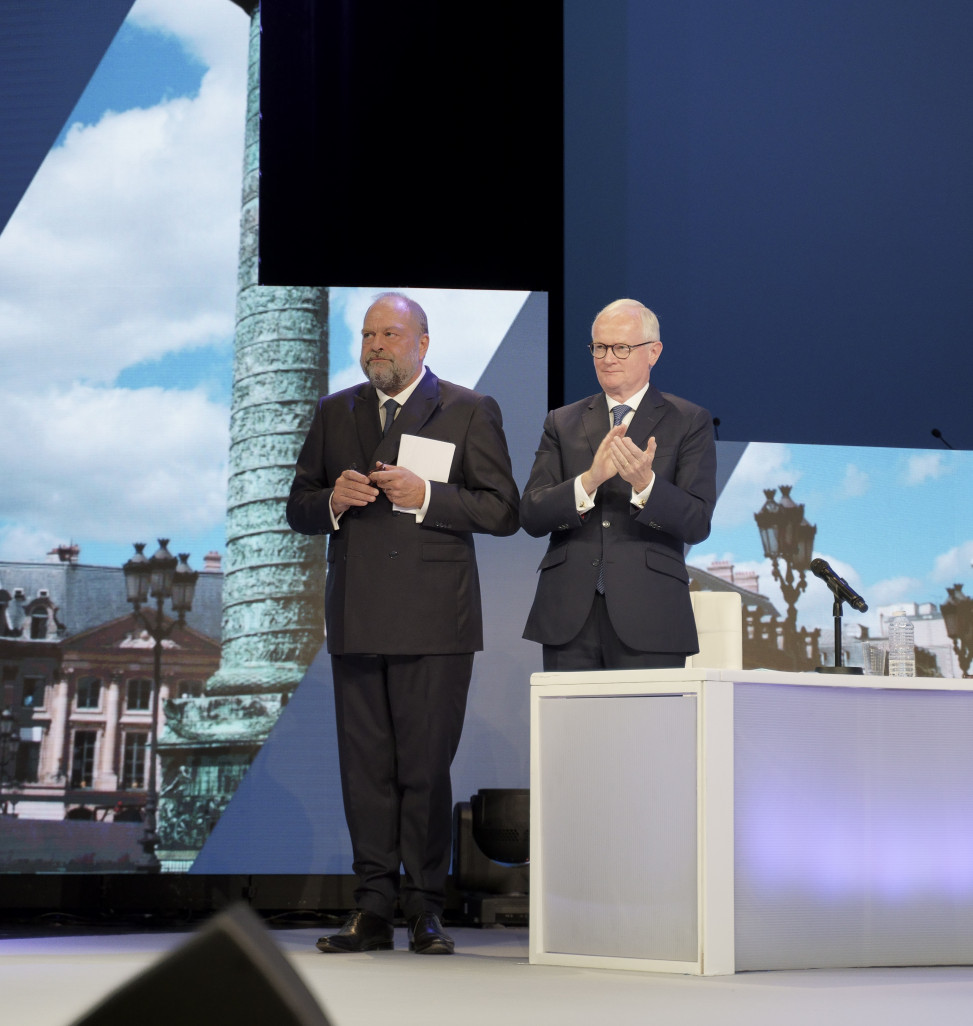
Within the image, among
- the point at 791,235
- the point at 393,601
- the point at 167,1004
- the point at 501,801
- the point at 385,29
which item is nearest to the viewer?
the point at 167,1004

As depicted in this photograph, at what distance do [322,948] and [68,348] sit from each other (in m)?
2.21

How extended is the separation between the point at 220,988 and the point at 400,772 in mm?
2580

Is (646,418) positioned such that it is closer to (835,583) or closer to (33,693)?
(835,583)

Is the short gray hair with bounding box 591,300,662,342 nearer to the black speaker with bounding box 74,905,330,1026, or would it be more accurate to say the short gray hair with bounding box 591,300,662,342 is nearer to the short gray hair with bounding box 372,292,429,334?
the short gray hair with bounding box 372,292,429,334

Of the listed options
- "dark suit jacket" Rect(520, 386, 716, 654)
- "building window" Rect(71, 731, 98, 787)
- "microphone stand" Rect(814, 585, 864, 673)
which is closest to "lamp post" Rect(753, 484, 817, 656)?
"microphone stand" Rect(814, 585, 864, 673)

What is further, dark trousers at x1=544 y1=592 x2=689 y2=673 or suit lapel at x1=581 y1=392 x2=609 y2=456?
suit lapel at x1=581 y1=392 x2=609 y2=456

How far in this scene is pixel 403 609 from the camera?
3.05 metres

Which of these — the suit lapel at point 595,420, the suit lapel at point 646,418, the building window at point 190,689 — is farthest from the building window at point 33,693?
the suit lapel at point 646,418

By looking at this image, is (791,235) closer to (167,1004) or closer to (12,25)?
(12,25)

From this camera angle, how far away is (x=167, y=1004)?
1.77ft

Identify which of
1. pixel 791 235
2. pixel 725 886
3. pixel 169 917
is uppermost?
pixel 791 235

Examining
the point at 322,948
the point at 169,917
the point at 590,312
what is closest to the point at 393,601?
the point at 322,948

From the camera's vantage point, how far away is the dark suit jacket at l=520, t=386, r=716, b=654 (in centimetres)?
287

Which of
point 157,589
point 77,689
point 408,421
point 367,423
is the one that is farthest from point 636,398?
point 77,689
